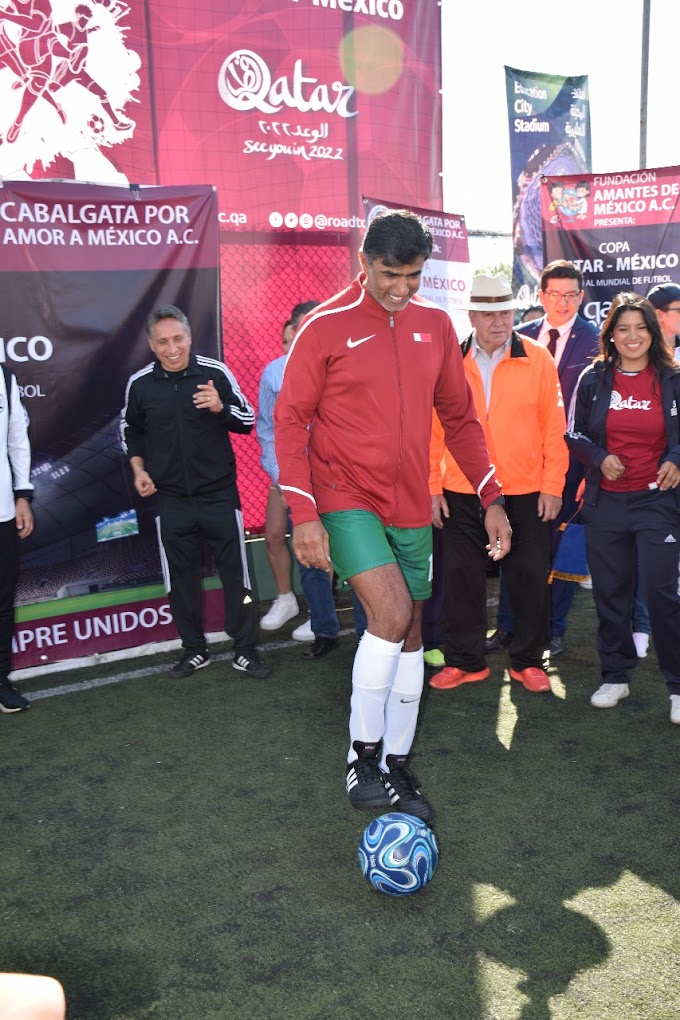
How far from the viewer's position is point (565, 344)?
5.84 meters

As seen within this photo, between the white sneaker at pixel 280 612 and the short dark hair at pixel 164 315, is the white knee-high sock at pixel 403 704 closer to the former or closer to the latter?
the short dark hair at pixel 164 315

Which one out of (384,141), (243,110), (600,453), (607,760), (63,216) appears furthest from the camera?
(384,141)

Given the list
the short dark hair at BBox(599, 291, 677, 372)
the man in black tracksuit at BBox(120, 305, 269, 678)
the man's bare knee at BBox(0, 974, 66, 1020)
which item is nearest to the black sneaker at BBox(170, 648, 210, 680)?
the man in black tracksuit at BBox(120, 305, 269, 678)

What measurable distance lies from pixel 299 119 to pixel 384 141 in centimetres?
92

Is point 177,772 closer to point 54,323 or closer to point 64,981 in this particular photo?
point 64,981

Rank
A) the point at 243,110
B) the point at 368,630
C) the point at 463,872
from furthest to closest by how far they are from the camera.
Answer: the point at 243,110 < the point at 368,630 < the point at 463,872

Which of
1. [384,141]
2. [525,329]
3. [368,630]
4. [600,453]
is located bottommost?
[368,630]

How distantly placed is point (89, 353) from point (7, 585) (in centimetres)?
164

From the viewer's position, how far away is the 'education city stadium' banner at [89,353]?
5820 millimetres

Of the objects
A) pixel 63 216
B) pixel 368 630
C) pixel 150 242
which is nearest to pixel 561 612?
pixel 368 630

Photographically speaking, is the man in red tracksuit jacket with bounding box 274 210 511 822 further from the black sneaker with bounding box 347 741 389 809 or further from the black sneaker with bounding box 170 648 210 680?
the black sneaker with bounding box 170 648 210 680

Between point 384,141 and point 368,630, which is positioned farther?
point 384,141

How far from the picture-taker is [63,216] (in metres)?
5.81

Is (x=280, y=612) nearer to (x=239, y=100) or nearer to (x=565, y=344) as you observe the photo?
(x=565, y=344)
